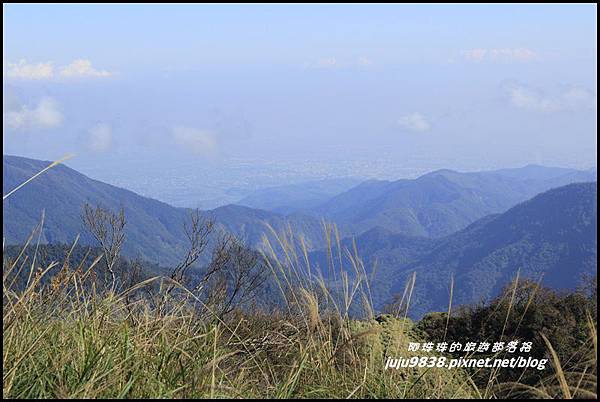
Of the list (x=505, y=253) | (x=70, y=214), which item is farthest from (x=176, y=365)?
(x=70, y=214)

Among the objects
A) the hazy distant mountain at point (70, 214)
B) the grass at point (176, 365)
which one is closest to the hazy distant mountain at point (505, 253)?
the hazy distant mountain at point (70, 214)

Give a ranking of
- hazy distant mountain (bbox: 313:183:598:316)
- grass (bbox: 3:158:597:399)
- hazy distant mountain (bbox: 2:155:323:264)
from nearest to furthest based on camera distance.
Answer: grass (bbox: 3:158:597:399) < hazy distant mountain (bbox: 313:183:598:316) < hazy distant mountain (bbox: 2:155:323:264)

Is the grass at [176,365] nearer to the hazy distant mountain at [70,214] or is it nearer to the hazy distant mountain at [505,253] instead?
the hazy distant mountain at [505,253]

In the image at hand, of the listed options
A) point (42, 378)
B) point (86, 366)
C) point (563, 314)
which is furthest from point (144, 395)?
point (563, 314)

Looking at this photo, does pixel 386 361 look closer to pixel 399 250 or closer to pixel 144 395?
pixel 144 395

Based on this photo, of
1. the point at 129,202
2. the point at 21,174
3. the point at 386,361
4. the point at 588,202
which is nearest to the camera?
the point at 386,361

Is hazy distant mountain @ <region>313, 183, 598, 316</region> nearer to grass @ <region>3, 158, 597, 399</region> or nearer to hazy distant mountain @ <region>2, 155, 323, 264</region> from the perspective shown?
hazy distant mountain @ <region>2, 155, 323, 264</region>

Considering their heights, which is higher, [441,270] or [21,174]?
[21,174]

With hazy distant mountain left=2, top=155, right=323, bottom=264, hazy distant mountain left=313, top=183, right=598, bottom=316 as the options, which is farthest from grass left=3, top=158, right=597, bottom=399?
hazy distant mountain left=2, top=155, right=323, bottom=264
